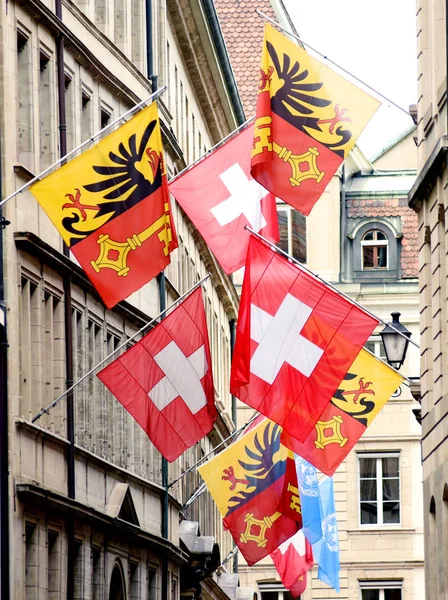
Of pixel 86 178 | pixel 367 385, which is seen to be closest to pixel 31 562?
pixel 367 385

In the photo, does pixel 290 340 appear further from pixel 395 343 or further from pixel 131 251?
pixel 395 343

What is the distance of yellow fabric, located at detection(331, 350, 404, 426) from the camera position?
28.9m

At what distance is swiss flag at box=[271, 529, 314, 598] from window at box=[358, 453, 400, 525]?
2382cm

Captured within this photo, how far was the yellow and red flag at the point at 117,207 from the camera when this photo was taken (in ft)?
82.1

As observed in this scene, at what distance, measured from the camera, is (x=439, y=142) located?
30.2m

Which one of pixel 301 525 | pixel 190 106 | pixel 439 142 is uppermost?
pixel 190 106

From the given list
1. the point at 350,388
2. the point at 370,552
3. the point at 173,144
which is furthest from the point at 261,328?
the point at 370,552

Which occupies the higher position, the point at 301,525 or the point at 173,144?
the point at 173,144

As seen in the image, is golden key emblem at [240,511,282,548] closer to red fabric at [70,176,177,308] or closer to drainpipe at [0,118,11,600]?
drainpipe at [0,118,11,600]

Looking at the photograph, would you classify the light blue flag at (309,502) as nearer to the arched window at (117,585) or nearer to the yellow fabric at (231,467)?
the yellow fabric at (231,467)

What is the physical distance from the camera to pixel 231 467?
33656mm

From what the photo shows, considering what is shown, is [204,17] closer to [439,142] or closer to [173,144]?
[173,144]

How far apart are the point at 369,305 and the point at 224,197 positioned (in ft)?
124

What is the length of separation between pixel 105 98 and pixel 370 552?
1203 inches
